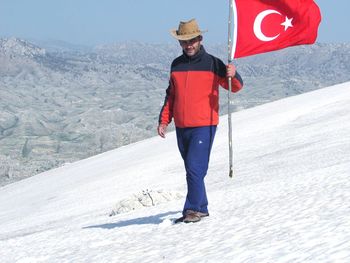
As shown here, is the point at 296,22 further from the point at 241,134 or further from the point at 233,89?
the point at 241,134

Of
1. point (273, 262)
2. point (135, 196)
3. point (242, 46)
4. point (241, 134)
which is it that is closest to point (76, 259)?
point (273, 262)

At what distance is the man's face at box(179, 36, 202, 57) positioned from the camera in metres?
7.17

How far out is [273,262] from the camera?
15.6 ft

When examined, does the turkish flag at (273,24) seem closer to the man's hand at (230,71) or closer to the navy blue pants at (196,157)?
the man's hand at (230,71)

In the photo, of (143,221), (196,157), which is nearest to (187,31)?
(196,157)

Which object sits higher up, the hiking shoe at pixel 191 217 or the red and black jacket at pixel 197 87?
the red and black jacket at pixel 197 87

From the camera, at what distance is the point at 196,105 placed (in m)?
7.37

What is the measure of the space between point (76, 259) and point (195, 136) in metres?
2.05

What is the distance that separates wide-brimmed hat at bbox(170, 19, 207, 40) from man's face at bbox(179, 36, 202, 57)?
9cm

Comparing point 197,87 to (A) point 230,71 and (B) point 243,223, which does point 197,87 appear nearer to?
(A) point 230,71

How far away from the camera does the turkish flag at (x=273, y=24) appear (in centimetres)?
886

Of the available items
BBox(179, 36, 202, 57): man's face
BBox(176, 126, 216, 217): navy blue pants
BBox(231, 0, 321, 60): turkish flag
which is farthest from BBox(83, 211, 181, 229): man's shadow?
BBox(231, 0, 321, 60): turkish flag

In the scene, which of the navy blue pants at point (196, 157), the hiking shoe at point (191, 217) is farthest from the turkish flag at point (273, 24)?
the hiking shoe at point (191, 217)

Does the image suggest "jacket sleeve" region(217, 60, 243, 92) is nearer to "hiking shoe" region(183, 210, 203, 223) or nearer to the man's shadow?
"hiking shoe" region(183, 210, 203, 223)
